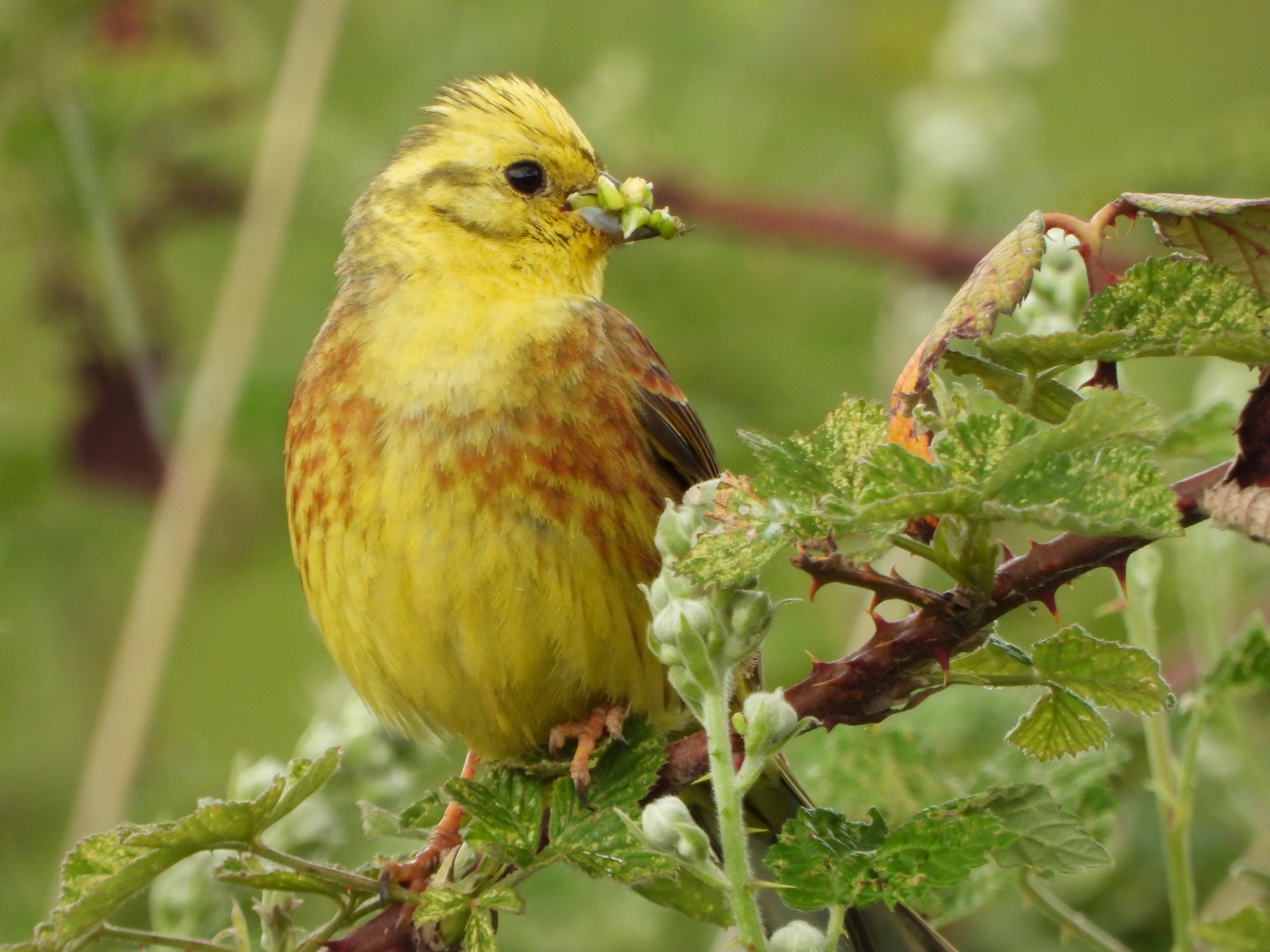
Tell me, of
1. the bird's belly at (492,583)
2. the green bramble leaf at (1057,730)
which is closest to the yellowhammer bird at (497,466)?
the bird's belly at (492,583)

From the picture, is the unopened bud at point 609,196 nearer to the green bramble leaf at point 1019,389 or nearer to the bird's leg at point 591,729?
the bird's leg at point 591,729

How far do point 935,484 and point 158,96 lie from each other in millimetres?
3345

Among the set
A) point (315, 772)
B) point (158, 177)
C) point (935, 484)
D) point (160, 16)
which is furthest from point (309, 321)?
point (935, 484)

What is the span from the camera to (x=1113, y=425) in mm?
1348

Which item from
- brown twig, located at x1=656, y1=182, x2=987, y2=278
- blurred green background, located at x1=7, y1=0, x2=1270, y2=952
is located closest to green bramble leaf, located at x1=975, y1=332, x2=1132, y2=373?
blurred green background, located at x1=7, y1=0, x2=1270, y2=952

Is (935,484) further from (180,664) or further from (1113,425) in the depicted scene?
(180,664)

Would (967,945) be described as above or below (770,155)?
→ below

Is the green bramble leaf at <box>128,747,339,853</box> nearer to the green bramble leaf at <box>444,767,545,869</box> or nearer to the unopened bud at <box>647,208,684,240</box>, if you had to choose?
the green bramble leaf at <box>444,767,545,869</box>

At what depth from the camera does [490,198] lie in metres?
3.03

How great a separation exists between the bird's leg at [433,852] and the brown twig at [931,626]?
0.64m

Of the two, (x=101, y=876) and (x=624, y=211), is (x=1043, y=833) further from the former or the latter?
(x=624, y=211)

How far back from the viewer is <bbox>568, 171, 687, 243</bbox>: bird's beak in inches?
108

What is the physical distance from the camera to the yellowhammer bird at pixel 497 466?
2.54 m

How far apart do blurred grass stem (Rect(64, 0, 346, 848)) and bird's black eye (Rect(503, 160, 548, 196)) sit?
1.05m
